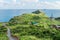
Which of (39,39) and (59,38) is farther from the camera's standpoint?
(39,39)

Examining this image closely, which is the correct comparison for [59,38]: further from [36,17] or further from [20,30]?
[36,17]

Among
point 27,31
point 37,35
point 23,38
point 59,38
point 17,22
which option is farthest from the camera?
point 17,22

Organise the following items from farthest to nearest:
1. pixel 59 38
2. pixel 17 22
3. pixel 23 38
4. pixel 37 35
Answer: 1. pixel 17 22
2. pixel 37 35
3. pixel 23 38
4. pixel 59 38

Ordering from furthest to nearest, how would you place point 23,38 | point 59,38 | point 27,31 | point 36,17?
point 36,17
point 27,31
point 23,38
point 59,38

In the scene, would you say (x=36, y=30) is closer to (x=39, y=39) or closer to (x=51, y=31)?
(x=51, y=31)

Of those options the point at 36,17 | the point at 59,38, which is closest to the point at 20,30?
the point at 59,38

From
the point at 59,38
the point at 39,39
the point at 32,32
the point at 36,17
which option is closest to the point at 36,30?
the point at 32,32

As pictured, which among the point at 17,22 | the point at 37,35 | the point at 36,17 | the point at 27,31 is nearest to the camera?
the point at 37,35

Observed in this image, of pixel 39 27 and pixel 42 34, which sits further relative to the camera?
pixel 39 27

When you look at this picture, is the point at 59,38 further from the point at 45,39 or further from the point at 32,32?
the point at 32,32
